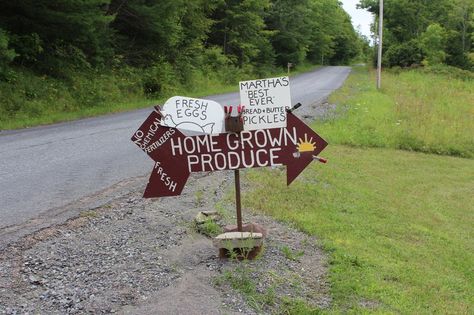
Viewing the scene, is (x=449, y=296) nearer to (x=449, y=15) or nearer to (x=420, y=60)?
(x=420, y=60)

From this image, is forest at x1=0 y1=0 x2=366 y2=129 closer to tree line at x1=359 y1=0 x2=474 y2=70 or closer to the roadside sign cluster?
the roadside sign cluster

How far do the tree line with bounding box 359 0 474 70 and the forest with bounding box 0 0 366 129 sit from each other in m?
19.5

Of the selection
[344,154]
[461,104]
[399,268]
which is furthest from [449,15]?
[399,268]

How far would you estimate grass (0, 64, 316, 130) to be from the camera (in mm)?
14430

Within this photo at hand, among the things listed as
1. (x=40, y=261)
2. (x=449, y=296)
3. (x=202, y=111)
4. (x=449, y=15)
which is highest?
(x=449, y=15)

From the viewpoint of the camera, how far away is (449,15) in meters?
51.2

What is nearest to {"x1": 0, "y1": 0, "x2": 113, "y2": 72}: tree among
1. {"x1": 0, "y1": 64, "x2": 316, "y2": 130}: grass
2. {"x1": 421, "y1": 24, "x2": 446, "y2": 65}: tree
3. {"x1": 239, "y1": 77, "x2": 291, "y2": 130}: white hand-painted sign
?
{"x1": 0, "y1": 64, "x2": 316, "y2": 130}: grass

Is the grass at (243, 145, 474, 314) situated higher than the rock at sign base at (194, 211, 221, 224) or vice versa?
the rock at sign base at (194, 211, 221, 224)

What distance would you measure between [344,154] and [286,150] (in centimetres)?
653

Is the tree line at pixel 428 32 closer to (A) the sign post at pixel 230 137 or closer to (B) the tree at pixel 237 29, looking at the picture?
(B) the tree at pixel 237 29

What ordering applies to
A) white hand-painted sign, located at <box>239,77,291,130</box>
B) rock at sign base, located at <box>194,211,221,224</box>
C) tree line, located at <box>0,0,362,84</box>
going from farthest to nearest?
tree line, located at <box>0,0,362,84</box>, rock at sign base, located at <box>194,211,221,224</box>, white hand-painted sign, located at <box>239,77,291,130</box>

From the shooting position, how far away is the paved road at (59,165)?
6.18m

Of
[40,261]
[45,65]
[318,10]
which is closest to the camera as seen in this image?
[40,261]

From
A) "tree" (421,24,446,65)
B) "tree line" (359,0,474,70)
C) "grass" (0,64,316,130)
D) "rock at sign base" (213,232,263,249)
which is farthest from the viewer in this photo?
"tree line" (359,0,474,70)
